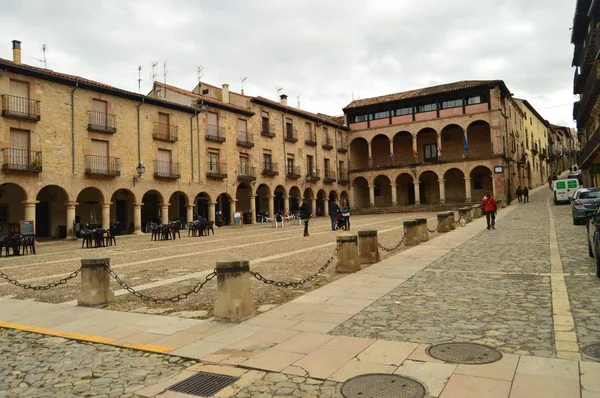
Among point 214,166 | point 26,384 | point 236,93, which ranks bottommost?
point 26,384

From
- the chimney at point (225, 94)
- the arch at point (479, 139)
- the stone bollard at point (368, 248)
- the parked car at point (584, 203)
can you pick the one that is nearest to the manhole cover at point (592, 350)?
the stone bollard at point (368, 248)

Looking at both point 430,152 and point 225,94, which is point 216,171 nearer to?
point 225,94

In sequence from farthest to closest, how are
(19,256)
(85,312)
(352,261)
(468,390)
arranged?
(19,256)
(352,261)
(85,312)
(468,390)

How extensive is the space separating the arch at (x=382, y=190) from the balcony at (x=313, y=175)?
8.08 meters

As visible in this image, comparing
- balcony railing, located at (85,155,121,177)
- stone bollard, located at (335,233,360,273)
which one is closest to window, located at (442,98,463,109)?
balcony railing, located at (85,155,121,177)

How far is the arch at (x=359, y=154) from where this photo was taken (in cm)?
4719

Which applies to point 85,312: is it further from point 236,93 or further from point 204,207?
point 236,93

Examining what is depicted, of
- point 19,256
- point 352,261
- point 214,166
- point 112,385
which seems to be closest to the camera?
point 112,385

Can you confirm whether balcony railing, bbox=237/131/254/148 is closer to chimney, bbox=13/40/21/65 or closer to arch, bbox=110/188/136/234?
arch, bbox=110/188/136/234

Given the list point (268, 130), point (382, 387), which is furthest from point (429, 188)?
point (382, 387)

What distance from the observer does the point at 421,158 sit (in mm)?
44594

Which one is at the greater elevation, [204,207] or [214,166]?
[214,166]

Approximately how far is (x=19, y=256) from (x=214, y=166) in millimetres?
16964

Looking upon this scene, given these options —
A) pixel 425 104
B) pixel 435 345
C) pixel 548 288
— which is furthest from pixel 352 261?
pixel 425 104
